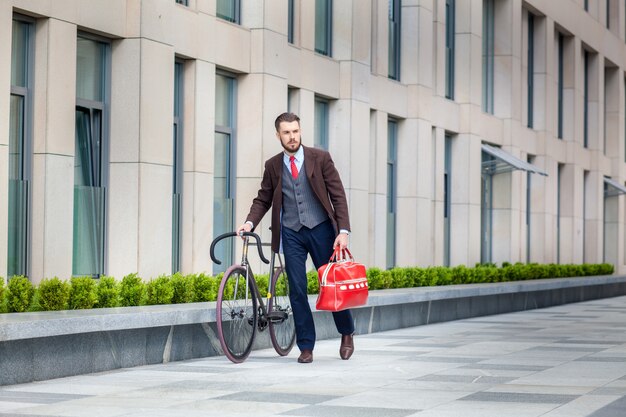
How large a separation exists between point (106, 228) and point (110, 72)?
1.96 meters

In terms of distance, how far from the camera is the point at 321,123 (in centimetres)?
2248

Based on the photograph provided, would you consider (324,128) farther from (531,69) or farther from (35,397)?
(531,69)

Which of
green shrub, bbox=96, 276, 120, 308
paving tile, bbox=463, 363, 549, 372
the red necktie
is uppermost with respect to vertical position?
the red necktie

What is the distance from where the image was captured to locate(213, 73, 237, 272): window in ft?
61.4

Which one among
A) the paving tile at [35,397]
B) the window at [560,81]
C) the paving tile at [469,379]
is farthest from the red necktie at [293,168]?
the window at [560,81]

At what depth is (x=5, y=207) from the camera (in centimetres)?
1369

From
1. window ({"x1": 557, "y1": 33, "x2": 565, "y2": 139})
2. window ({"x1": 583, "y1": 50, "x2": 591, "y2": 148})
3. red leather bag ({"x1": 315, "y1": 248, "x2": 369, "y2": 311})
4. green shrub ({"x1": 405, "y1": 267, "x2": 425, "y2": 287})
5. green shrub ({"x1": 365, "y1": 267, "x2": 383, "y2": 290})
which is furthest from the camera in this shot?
window ({"x1": 583, "y1": 50, "x2": 591, "y2": 148})

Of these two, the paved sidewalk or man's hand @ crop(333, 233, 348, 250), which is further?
man's hand @ crop(333, 233, 348, 250)

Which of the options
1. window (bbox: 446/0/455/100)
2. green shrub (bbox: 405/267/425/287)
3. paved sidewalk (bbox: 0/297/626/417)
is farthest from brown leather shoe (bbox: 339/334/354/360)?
window (bbox: 446/0/455/100)

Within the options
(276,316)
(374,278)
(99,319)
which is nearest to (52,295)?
(99,319)

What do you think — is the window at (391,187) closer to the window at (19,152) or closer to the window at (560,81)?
the window at (19,152)

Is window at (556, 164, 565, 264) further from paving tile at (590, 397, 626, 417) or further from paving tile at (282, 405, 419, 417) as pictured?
paving tile at (282, 405, 419, 417)

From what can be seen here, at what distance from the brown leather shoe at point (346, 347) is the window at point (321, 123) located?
10.3 meters

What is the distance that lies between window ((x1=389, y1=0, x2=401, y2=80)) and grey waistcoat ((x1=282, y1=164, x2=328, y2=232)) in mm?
13844
